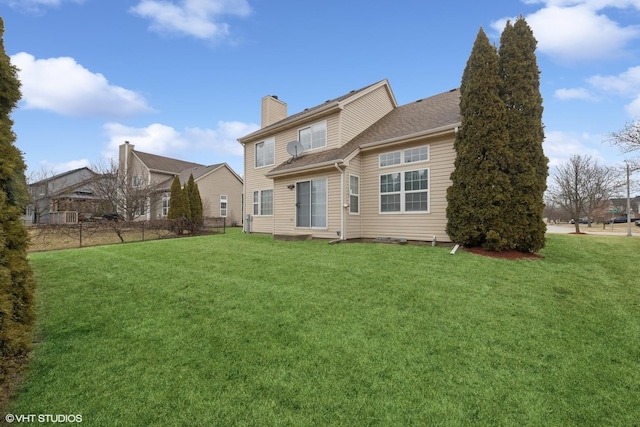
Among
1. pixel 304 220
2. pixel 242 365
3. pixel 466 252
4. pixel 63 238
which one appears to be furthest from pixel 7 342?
pixel 63 238

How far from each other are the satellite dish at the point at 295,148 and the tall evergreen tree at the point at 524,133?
7959 millimetres

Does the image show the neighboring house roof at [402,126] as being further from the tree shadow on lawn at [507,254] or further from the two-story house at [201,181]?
the two-story house at [201,181]

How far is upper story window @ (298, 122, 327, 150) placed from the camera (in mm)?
13009

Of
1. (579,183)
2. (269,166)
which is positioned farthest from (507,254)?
(579,183)

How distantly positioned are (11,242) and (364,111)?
1267 cm

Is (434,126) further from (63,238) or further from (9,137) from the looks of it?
(63,238)

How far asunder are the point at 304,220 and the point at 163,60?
9568 millimetres

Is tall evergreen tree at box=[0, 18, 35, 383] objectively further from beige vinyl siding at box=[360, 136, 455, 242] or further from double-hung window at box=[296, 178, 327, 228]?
beige vinyl siding at box=[360, 136, 455, 242]

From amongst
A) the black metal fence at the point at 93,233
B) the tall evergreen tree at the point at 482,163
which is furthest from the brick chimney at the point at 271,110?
the tall evergreen tree at the point at 482,163

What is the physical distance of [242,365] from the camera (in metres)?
2.99

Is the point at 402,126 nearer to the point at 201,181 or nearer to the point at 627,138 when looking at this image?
the point at 627,138

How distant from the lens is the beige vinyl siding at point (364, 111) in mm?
12570

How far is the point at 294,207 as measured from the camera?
40.1 ft

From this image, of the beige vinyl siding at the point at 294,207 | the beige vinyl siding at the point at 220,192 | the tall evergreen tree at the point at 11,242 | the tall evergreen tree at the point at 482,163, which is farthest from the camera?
the beige vinyl siding at the point at 220,192
